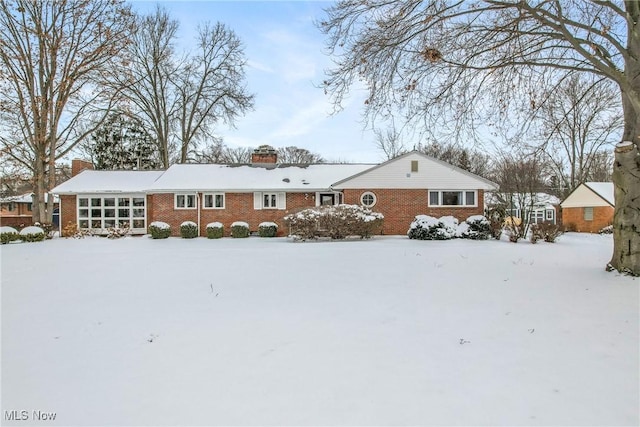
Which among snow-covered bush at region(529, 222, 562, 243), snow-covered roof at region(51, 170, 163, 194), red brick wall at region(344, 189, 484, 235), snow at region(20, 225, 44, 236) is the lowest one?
snow-covered bush at region(529, 222, 562, 243)

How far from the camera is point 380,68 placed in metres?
8.57

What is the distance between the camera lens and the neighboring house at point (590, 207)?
27.5 meters

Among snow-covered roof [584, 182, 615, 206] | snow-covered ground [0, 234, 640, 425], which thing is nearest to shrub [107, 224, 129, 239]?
snow-covered ground [0, 234, 640, 425]

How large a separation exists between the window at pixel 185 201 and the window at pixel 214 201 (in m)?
0.72

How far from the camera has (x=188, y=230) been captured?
21.7 metres

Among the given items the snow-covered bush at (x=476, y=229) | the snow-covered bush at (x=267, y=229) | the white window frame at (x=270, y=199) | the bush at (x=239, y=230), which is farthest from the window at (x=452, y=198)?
the bush at (x=239, y=230)

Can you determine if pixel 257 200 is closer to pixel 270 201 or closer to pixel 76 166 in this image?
pixel 270 201

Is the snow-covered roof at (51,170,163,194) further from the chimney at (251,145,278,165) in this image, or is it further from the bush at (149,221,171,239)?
the chimney at (251,145,278,165)

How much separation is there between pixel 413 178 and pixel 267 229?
883 centimetres

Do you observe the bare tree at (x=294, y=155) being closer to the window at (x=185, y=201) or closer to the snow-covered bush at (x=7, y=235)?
the window at (x=185, y=201)

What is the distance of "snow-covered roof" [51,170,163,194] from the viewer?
77.9 ft

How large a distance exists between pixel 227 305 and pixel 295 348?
210 cm

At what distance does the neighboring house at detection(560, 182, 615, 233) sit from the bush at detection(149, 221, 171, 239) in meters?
29.3

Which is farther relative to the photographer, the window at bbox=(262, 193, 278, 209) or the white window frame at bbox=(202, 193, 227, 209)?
the window at bbox=(262, 193, 278, 209)
